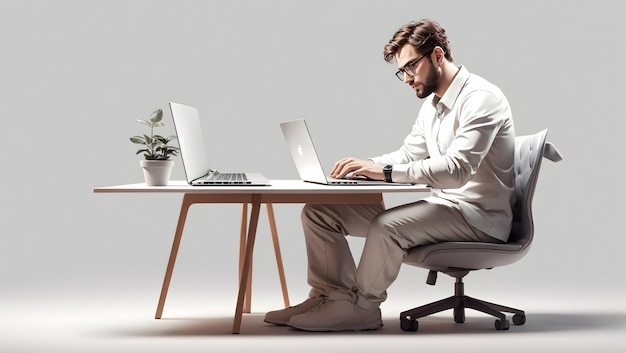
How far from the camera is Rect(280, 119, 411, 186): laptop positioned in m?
5.24

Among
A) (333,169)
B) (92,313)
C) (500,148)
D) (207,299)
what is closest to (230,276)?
(207,299)

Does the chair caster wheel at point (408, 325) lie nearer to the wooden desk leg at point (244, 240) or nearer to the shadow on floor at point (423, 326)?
the shadow on floor at point (423, 326)

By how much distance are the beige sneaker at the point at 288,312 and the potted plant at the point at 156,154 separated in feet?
2.68

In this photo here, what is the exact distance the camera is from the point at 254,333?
16.9 feet

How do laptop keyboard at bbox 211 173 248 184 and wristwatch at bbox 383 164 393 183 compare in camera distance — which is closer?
wristwatch at bbox 383 164 393 183

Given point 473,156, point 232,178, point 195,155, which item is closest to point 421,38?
point 473,156

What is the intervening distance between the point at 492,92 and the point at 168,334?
1828mm

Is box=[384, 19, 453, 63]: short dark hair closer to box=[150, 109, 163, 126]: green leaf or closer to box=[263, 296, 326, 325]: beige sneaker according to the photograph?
box=[150, 109, 163, 126]: green leaf

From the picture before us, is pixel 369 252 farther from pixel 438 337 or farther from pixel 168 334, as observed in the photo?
pixel 168 334

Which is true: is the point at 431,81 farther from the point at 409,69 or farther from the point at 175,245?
the point at 175,245

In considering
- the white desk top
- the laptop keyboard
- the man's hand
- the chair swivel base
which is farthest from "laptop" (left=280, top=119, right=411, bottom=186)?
the chair swivel base

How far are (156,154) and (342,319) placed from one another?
1139mm

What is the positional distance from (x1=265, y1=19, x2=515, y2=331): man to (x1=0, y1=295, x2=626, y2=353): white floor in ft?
0.65

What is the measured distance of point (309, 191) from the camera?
4.97 m
